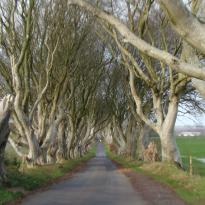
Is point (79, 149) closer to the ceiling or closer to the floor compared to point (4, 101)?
closer to the ceiling

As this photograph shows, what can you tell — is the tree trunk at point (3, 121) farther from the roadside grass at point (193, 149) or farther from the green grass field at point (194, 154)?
the roadside grass at point (193, 149)

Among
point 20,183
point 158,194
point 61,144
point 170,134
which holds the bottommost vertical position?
point 158,194

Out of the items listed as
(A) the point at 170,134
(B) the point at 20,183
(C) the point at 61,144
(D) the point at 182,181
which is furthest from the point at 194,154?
(B) the point at 20,183

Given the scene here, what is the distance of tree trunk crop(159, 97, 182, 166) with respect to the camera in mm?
26578

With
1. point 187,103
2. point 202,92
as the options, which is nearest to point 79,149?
point 187,103

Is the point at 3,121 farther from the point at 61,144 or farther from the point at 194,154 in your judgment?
the point at 194,154

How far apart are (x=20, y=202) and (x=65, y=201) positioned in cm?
136

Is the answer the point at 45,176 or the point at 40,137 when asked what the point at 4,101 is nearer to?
the point at 45,176

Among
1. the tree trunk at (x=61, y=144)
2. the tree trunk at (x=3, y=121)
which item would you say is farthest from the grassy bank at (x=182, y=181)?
the tree trunk at (x=61, y=144)

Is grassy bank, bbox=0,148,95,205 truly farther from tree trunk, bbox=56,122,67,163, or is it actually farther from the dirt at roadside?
tree trunk, bbox=56,122,67,163

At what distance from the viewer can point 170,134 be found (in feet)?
88.6

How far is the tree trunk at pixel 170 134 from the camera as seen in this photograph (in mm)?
26578

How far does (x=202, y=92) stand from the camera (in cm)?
1261

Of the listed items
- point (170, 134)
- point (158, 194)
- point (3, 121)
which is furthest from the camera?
point (170, 134)
